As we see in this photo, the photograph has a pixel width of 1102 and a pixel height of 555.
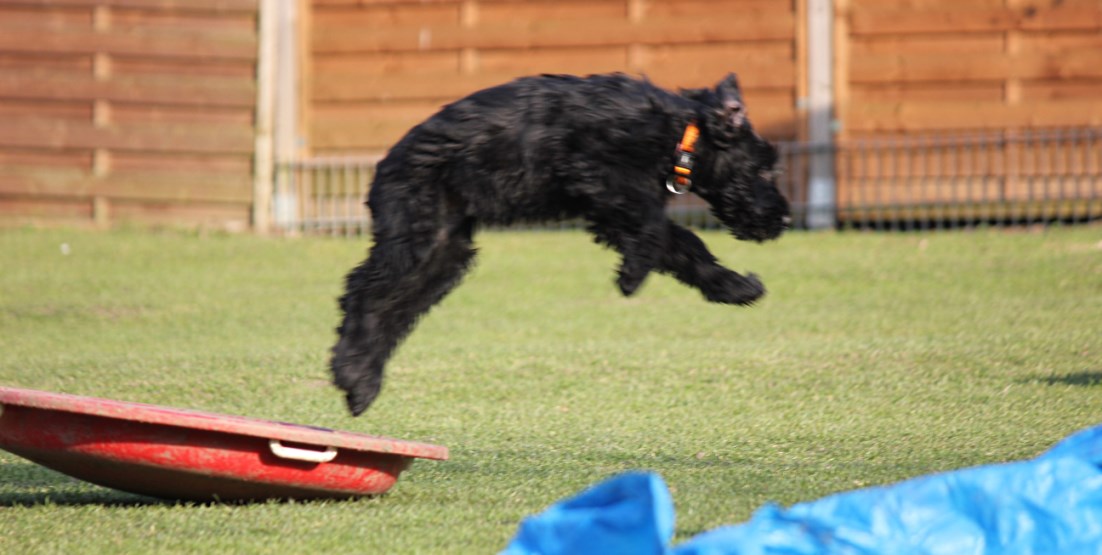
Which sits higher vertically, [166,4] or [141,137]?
[166,4]

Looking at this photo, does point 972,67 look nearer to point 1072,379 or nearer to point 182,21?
point 1072,379

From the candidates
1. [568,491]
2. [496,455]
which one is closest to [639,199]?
[568,491]

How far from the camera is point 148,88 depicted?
10.7m

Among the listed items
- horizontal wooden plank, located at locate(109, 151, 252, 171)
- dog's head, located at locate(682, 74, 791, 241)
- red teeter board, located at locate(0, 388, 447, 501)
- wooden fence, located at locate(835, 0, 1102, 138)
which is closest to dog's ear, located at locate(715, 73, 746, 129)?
dog's head, located at locate(682, 74, 791, 241)

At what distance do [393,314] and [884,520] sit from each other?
1.59 metres

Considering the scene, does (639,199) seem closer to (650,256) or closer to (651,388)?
(650,256)

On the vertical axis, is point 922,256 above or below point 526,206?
below

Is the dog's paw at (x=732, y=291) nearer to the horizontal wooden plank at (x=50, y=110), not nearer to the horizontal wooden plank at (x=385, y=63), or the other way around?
the horizontal wooden plank at (x=385, y=63)

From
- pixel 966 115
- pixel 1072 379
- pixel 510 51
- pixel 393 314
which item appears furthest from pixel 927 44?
pixel 393 314

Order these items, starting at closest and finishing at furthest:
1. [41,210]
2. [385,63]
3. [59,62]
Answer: [59,62]
[41,210]
[385,63]

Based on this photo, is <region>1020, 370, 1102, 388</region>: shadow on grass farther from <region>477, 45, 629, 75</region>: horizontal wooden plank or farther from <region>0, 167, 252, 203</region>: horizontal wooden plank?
<region>0, 167, 252, 203</region>: horizontal wooden plank

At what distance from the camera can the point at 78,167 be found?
10852 mm

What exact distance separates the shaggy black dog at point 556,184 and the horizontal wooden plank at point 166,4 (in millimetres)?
7750

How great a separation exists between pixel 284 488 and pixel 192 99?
316 inches
